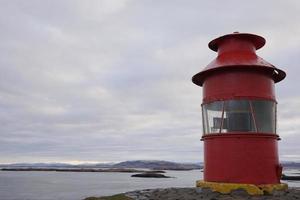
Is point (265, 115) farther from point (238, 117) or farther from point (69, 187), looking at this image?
point (69, 187)

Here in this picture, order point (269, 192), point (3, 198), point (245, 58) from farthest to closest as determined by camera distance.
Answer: point (3, 198)
point (245, 58)
point (269, 192)

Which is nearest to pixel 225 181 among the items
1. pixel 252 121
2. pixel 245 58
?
pixel 252 121

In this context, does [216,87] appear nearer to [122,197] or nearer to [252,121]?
[252,121]

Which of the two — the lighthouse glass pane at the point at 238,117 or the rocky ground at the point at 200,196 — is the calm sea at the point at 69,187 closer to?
the rocky ground at the point at 200,196

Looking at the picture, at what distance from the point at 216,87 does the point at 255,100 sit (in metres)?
1.14

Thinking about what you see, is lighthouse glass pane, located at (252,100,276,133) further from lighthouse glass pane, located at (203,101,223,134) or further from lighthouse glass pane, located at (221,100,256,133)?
lighthouse glass pane, located at (203,101,223,134)

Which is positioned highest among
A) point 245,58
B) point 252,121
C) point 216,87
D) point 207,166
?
point 245,58

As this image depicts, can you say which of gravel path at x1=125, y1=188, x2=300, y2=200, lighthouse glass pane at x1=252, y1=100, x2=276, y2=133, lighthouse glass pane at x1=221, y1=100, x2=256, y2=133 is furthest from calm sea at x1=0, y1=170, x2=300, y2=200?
lighthouse glass pane at x1=252, y1=100, x2=276, y2=133

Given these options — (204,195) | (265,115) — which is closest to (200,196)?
(204,195)

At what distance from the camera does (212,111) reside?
1248 centimetres

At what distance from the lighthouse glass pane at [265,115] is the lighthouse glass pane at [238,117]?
20 cm

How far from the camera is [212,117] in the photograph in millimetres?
12453

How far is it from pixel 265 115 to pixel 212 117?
144cm

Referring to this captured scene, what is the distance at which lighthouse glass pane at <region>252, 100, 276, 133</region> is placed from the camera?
12.0 meters
